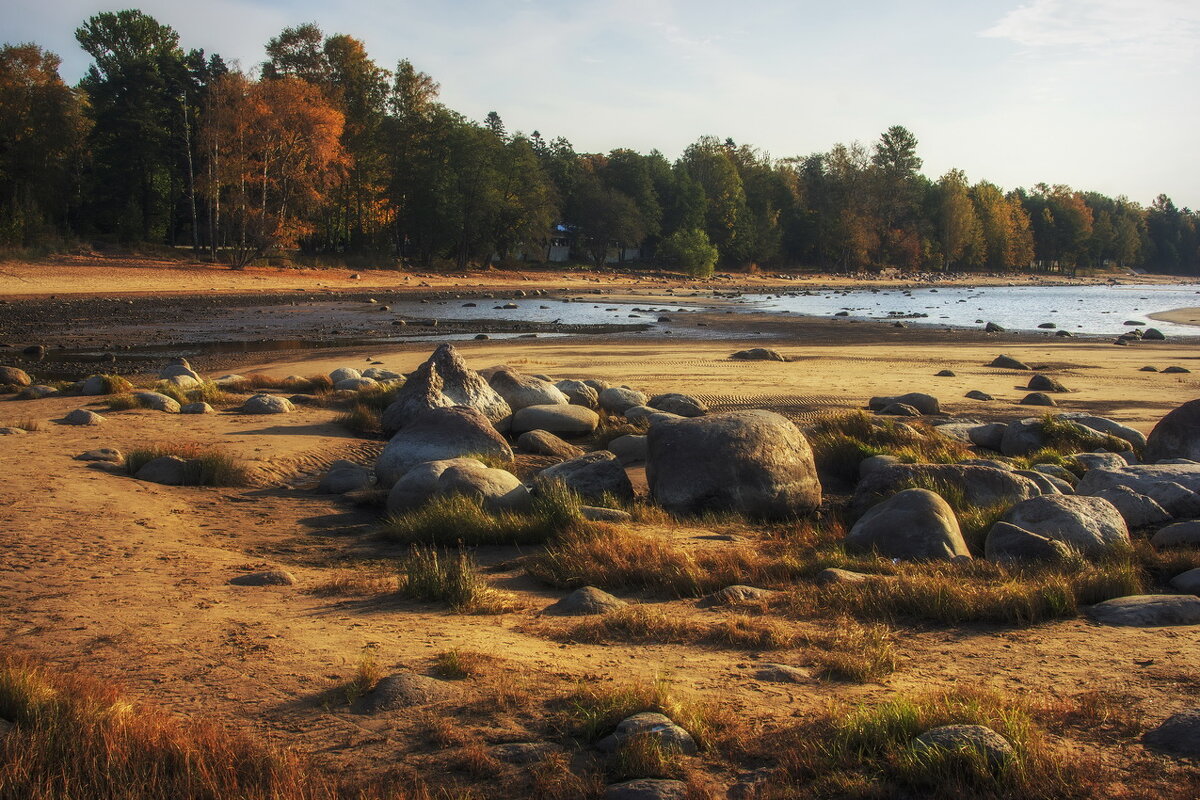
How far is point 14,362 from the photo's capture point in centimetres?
2089

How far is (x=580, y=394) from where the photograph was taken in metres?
15.1

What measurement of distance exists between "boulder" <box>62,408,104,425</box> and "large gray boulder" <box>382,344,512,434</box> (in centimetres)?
371

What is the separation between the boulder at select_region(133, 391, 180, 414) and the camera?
44.9 feet

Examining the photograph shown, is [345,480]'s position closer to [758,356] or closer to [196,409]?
[196,409]

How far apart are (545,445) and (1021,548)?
6.62m

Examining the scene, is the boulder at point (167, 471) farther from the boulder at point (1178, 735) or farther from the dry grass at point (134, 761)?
the boulder at point (1178, 735)

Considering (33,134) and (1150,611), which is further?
(33,134)

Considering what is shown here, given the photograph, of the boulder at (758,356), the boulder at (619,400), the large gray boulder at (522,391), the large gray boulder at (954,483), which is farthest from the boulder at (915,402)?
the boulder at (758,356)

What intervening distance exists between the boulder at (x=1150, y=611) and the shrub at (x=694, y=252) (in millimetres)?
80276

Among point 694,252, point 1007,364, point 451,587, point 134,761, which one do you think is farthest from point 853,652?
point 694,252

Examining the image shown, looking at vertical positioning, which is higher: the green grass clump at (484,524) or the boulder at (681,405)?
the boulder at (681,405)

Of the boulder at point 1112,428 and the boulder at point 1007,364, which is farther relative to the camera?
the boulder at point 1007,364

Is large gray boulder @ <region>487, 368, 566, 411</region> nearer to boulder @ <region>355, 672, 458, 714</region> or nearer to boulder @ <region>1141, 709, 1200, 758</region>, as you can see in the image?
boulder @ <region>355, 672, 458, 714</region>

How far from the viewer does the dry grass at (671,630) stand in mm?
5363
